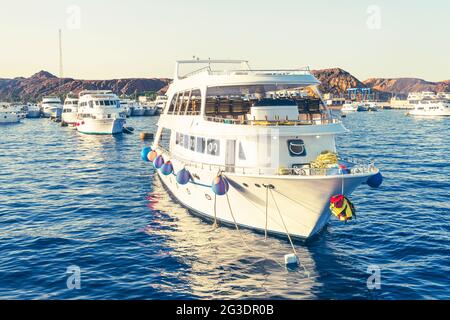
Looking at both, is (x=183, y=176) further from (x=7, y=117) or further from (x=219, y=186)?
(x=7, y=117)

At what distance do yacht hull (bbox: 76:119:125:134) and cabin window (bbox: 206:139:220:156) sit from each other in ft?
179

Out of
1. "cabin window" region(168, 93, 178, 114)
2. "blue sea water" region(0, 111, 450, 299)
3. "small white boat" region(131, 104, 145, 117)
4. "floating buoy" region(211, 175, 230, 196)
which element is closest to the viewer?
"blue sea water" region(0, 111, 450, 299)

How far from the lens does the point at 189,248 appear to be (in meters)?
21.0

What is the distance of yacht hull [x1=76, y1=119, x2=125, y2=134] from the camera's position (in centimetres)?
7494

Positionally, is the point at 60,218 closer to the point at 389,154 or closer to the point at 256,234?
the point at 256,234

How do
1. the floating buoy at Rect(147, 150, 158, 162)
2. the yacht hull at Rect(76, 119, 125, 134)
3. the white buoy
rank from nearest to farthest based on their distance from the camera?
the white buoy, the floating buoy at Rect(147, 150, 158, 162), the yacht hull at Rect(76, 119, 125, 134)

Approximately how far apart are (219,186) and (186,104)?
10.9 metres

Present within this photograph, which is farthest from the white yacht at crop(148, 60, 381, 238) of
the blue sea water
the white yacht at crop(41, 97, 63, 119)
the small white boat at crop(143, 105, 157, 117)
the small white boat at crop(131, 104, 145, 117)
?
the small white boat at crop(143, 105, 157, 117)

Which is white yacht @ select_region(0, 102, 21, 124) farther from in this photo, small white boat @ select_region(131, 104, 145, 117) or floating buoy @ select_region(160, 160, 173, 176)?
floating buoy @ select_region(160, 160, 173, 176)

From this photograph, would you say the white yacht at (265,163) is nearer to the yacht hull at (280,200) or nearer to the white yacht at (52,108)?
the yacht hull at (280,200)

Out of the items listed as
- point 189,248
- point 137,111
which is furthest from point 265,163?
point 137,111

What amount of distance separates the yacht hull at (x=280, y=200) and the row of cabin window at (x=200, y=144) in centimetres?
146

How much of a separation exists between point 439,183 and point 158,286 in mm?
28300
